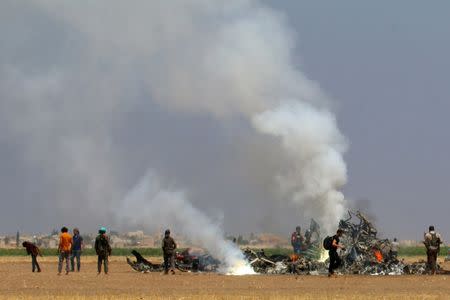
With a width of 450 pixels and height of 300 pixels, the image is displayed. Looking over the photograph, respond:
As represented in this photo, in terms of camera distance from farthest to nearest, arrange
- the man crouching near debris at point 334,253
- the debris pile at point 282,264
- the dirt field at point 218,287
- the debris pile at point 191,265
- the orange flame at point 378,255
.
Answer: the debris pile at point 191,265 → the orange flame at point 378,255 → the debris pile at point 282,264 → the man crouching near debris at point 334,253 → the dirt field at point 218,287

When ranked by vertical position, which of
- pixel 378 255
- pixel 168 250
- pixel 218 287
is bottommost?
pixel 218 287

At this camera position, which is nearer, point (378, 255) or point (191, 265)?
point (378, 255)

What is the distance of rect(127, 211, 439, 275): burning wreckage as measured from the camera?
43219 mm

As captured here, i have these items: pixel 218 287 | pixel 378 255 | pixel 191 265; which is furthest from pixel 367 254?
pixel 218 287

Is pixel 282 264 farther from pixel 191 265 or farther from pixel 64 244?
pixel 64 244

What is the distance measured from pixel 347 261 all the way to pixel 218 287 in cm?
1082

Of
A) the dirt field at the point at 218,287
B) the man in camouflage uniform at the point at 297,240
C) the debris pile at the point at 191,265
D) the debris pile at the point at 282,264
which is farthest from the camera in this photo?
the man in camouflage uniform at the point at 297,240

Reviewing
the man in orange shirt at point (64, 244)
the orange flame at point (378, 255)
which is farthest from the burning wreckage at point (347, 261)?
the man in orange shirt at point (64, 244)

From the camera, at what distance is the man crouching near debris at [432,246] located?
43.1 m

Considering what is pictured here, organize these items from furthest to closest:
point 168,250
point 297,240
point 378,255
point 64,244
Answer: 1. point 297,240
2. point 378,255
3. point 168,250
4. point 64,244

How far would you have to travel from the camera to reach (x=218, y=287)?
111 feet

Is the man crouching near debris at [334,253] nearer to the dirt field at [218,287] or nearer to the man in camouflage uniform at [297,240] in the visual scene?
the dirt field at [218,287]

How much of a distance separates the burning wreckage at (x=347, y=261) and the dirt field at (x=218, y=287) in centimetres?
219

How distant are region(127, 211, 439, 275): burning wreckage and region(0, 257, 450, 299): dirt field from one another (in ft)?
7.19
